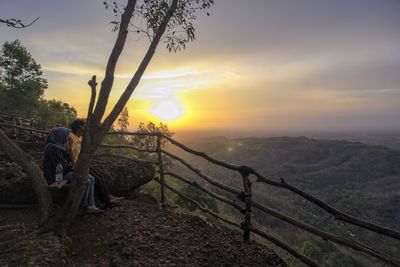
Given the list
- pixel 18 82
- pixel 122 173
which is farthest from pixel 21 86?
pixel 122 173

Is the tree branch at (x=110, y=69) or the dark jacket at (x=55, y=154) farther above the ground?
the tree branch at (x=110, y=69)

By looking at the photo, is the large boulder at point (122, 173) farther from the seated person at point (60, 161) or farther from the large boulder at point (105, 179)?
the seated person at point (60, 161)

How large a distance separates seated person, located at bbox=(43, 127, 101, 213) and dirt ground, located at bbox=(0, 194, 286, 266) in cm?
28

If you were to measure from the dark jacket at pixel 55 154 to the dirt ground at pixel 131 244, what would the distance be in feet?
3.02

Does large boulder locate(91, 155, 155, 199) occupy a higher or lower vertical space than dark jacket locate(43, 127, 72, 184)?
lower

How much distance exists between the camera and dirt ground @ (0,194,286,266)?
4627 mm

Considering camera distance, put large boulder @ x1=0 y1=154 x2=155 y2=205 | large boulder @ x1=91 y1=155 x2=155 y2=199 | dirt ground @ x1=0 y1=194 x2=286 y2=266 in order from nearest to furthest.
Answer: dirt ground @ x1=0 y1=194 x2=286 y2=266
large boulder @ x1=0 y1=154 x2=155 y2=205
large boulder @ x1=91 y1=155 x2=155 y2=199

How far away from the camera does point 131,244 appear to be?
16.6ft

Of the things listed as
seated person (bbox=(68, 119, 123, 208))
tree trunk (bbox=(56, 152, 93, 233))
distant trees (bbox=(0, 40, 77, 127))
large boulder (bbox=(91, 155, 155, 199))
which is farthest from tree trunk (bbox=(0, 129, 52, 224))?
distant trees (bbox=(0, 40, 77, 127))

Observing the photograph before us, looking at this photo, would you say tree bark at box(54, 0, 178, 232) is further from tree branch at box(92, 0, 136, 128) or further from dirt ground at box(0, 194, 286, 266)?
dirt ground at box(0, 194, 286, 266)

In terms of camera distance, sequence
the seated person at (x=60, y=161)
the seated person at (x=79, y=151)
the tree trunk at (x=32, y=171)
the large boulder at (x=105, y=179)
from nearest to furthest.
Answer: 1. the tree trunk at (x=32, y=171)
2. the seated person at (x=60, y=161)
3. the seated person at (x=79, y=151)
4. the large boulder at (x=105, y=179)

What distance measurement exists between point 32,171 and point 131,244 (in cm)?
203

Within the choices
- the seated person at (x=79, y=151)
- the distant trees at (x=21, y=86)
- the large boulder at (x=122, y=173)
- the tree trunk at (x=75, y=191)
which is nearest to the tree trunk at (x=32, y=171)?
the tree trunk at (x=75, y=191)

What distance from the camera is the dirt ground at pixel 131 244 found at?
463 cm
